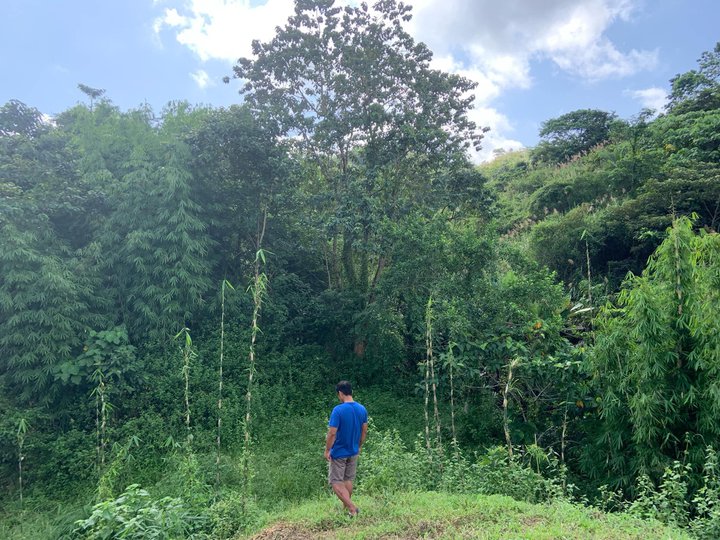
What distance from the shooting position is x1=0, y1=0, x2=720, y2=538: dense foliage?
487cm

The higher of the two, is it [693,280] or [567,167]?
[567,167]

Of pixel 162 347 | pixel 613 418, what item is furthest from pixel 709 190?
pixel 162 347

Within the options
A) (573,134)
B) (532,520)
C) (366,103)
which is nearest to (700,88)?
(573,134)

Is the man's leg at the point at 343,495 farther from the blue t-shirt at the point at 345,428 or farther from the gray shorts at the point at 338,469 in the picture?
the blue t-shirt at the point at 345,428

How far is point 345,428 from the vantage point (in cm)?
402

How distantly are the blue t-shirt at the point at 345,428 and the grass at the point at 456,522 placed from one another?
571 millimetres

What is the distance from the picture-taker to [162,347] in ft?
28.0

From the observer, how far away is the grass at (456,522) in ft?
10.9

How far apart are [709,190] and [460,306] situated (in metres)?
6.96

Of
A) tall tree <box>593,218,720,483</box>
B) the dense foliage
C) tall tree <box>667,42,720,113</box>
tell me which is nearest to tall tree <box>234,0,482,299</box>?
the dense foliage

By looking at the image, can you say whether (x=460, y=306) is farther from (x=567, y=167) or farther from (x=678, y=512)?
(x=567, y=167)

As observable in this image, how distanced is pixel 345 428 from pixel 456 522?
3.86 feet

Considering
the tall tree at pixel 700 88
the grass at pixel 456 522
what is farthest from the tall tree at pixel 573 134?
the grass at pixel 456 522

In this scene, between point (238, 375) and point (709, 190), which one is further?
point (709, 190)
